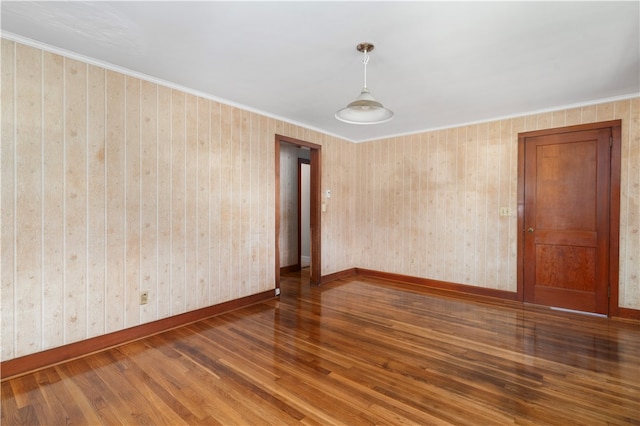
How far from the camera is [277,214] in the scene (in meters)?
4.48

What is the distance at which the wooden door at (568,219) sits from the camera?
146 inches

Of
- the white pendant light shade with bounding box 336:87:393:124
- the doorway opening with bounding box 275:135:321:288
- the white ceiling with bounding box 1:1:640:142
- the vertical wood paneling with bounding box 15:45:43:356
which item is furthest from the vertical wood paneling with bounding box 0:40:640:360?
the white pendant light shade with bounding box 336:87:393:124

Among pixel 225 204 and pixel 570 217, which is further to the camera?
pixel 570 217

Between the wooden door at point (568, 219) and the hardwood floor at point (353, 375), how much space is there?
1.44ft

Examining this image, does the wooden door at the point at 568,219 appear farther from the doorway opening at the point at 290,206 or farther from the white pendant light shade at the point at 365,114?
the doorway opening at the point at 290,206

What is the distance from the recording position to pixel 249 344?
113 inches

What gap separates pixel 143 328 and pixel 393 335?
2506 mm

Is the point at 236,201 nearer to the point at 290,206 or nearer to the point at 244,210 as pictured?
the point at 244,210

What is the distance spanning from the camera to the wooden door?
371cm

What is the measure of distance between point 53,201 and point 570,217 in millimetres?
5587

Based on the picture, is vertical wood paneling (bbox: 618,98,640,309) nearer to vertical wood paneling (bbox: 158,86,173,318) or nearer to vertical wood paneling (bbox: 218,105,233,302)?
vertical wood paneling (bbox: 218,105,233,302)

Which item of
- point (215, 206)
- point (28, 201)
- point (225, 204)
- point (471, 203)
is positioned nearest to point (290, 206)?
point (225, 204)

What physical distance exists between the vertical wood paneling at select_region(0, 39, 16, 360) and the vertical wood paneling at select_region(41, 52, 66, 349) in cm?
18

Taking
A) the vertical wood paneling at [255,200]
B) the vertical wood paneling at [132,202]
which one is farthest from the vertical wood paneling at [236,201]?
the vertical wood paneling at [132,202]
